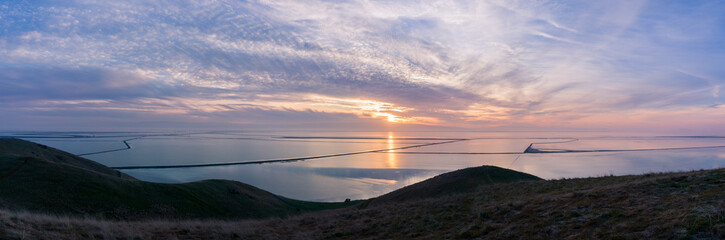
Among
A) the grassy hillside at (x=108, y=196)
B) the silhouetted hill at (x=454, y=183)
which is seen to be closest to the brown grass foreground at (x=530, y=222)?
the grassy hillside at (x=108, y=196)

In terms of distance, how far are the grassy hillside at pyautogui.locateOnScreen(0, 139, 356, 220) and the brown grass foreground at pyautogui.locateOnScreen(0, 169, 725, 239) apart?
15.3 meters

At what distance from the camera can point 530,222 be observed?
1224cm

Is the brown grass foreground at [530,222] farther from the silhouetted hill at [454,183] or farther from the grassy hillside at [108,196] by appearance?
the silhouetted hill at [454,183]

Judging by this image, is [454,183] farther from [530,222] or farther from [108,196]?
[108,196]

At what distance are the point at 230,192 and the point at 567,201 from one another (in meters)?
35.9

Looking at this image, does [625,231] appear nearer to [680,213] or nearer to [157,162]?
[680,213]

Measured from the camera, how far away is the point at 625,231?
9180 mm

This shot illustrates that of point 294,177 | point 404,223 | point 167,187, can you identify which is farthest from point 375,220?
point 294,177

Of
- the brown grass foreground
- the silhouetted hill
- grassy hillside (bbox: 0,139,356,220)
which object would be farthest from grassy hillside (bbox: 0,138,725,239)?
grassy hillside (bbox: 0,139,356,220)

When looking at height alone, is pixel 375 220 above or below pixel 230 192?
above

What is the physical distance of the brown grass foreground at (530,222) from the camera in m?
9.12

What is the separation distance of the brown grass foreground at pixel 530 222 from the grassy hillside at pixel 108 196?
50.1ft

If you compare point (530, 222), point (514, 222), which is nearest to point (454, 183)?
point (514, 222)

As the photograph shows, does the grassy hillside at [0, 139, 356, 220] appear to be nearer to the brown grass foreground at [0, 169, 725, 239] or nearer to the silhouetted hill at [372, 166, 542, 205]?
the silhouetted hill at [372, 166, 542, 205]
